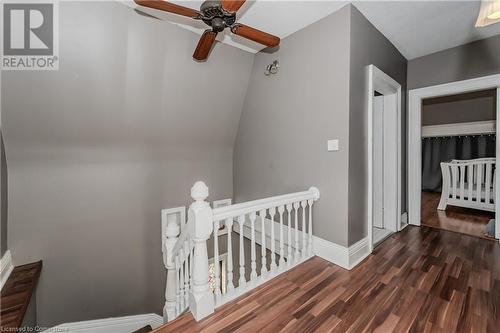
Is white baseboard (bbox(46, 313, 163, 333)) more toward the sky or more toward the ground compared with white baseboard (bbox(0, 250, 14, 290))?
more toward the ground

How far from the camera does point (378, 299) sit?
1.60 meters

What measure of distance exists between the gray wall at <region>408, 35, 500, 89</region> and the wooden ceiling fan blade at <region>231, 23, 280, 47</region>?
2.48 metres

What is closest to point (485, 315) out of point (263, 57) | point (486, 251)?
point (486, 251)

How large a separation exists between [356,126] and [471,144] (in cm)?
497

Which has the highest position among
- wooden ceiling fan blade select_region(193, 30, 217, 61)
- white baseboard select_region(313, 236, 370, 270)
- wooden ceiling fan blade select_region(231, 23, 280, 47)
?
wooden ceiling fan blade select_region(231, 23, 280, 47)

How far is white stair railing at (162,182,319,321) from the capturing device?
1.45 meters

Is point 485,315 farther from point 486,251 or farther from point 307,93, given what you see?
point 307,93

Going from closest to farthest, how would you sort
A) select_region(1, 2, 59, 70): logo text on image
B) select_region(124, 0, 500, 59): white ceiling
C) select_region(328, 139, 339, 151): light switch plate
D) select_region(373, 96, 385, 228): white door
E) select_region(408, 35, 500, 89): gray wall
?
1. select_region(1, 2, 59, 70): logo text on image
2. select_region(124, 0, 500, 59): white ceiling
3. select_region(328, 139, 339, 151): light switch plate
4. select_region(408, 35, 500, 89): gray wall
5. select_region(373, 96, 385, 228): white door

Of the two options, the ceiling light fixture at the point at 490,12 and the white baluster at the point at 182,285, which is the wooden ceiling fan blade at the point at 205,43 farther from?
the white baluster at the point at 182,285

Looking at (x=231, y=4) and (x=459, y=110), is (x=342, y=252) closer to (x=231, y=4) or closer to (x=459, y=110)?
(x=231, y=4)

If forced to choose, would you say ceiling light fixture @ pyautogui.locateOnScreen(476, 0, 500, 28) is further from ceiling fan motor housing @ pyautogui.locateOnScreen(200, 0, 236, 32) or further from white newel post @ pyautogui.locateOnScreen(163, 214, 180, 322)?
white newel post @ pyautogui.locateOnScreen(163, 214, 180, 322)

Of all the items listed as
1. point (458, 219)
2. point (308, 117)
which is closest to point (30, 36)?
point (308, 117)

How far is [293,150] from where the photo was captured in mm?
2537

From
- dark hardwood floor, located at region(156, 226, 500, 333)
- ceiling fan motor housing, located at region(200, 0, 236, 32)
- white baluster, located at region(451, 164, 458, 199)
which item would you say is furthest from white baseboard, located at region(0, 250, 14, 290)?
white baluster, located at region(451, 164, 458, 199)
